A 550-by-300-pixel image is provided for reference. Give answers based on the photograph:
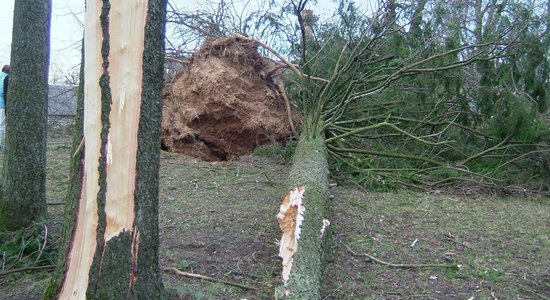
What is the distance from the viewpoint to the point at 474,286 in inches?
138

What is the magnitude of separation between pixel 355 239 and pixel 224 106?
3.42m

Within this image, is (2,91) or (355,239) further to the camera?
(2,91)

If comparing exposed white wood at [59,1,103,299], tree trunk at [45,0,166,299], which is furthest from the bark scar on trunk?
exposed white wood at [59,1,103,299]

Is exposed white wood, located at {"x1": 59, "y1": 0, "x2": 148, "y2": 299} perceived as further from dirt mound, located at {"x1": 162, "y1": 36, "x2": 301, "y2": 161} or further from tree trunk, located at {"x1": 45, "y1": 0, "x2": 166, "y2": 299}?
dirt mound, located at {"x1": 162, "y1": 36, "x2": 301, "y2": 161}

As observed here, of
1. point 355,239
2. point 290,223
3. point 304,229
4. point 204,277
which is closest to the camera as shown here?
point 204,277

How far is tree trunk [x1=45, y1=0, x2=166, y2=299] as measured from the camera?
2256 millimetres

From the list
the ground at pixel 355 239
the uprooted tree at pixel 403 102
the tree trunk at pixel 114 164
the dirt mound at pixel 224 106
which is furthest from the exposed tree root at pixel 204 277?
the dirt mound at pixel 224 106

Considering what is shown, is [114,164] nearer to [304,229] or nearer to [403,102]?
[304,229]

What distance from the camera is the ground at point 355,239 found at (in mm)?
3406

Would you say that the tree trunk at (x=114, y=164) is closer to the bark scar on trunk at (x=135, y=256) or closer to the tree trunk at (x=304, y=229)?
the bark scar on trunk at (x=135, y=256)

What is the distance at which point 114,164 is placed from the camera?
7.45 feet

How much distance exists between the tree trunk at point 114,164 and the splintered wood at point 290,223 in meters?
1.14

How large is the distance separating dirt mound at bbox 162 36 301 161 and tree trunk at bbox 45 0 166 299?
4816 mm

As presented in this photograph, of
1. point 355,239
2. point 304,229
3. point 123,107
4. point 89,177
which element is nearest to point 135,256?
point 89,177
